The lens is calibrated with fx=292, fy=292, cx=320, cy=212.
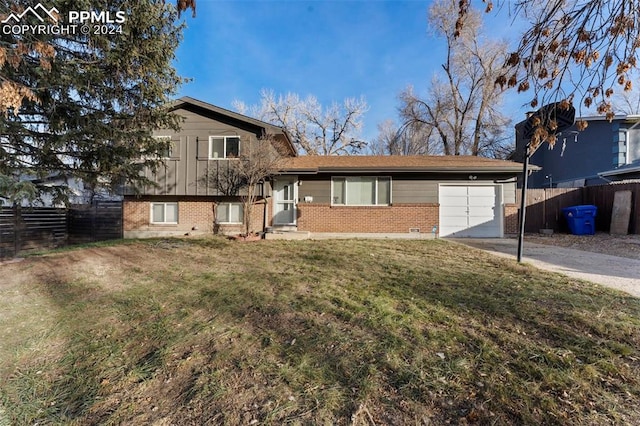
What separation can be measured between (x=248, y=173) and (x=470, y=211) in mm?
8221

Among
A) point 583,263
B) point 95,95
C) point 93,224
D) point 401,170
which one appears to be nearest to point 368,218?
point 401,170

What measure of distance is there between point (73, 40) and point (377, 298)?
28.2ft

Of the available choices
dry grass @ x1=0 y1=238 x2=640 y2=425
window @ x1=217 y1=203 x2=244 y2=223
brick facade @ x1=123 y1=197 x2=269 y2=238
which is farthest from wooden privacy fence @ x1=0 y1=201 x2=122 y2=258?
dry grass @ x1=0 y1=238 x2=640 y2=425

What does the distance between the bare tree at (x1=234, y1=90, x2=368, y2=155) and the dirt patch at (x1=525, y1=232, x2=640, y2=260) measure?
1827cm

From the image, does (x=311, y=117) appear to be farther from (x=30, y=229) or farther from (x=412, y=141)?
(x=30, y=229)

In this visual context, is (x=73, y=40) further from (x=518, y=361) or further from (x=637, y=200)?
(x=637, y=200)

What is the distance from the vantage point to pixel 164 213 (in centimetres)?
1183

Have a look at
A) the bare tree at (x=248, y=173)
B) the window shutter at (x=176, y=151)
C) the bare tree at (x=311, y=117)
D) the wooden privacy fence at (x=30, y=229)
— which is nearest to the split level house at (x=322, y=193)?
the window shutter at (x=176, y=151)

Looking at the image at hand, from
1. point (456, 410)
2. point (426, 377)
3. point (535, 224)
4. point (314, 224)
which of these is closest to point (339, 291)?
point (426, 377)

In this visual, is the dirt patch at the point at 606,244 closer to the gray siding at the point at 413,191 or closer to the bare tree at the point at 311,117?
the gray siding at the point at 413,191

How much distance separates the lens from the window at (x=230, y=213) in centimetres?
1158

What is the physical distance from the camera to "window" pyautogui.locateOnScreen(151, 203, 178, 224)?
11.8 meters

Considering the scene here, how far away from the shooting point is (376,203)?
1101 cm

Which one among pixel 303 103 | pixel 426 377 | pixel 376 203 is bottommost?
pixel 426 377
